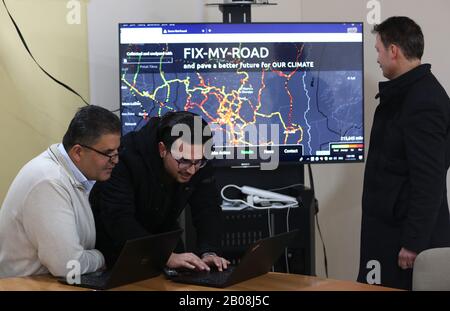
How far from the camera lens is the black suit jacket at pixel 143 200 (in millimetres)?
3285

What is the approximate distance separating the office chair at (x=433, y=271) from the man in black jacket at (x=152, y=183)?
0.77m

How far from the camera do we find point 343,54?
4.31m

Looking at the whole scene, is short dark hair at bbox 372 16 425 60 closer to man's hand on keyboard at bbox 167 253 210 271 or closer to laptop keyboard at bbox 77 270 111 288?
man's hand on keyboard at bbox 167 253 210 271

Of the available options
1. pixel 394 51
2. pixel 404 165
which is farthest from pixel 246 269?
pixel 394 51

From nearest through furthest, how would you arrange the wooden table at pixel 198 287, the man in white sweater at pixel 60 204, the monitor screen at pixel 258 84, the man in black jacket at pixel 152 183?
the wooden table at pixel 198 287
the man in white sweater at pixel 60 204
the man in black jacket at pixel 152 183
the monitor screen at pixel 258 84

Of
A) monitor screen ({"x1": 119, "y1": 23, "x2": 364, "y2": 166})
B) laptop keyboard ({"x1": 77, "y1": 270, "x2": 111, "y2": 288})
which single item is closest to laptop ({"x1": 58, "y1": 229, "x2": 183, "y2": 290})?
laptop keyboard ({"x1": 77, "y1": 270, "x2": 111, "y2": 288})

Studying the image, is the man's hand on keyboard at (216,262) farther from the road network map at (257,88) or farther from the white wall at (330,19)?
the white wall at (330,19)

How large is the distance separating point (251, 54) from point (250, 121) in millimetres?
356

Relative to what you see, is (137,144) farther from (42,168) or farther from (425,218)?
(425,218)

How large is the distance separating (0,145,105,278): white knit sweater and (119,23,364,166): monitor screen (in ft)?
3.62

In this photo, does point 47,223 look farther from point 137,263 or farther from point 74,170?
point 137,263

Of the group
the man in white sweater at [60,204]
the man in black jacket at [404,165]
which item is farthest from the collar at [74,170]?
the man in black jacket at [404,165]

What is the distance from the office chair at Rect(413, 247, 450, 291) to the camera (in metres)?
2.78
